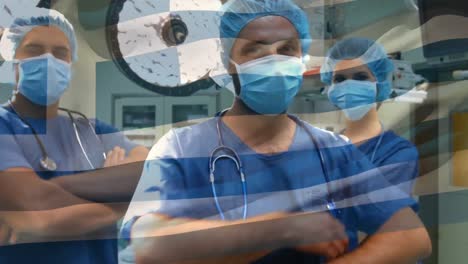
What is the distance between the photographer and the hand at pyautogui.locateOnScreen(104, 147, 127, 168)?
1344 mm

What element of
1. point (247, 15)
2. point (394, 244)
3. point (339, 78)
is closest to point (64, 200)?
point (247, 15)

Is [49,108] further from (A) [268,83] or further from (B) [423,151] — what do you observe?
(B) [423,151]

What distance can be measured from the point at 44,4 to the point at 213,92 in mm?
499

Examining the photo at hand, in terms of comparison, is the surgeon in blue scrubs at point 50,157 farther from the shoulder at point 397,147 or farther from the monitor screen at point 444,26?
the monitor screen at point 444,26

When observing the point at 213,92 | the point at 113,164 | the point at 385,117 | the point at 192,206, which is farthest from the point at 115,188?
the point at 385,117

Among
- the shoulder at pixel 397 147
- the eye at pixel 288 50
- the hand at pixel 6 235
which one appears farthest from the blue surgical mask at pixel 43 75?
the shoulder at pixel 397 147

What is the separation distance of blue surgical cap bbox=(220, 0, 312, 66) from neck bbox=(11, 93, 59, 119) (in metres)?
0.48

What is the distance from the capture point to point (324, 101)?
4.70 feet

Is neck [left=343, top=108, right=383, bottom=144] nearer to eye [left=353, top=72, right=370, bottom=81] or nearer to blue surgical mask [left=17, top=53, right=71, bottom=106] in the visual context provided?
eye [left=353, top=72, right=370, bottom=81]

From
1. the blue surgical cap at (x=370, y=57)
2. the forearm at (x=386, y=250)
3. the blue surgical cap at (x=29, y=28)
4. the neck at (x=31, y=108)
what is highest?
the blue surgical cap at (x=29, y=28)

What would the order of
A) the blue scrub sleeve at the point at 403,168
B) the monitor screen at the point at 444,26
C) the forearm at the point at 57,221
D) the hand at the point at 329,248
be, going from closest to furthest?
the forearm at the point at 57,221 → the hand at the point at 329,248 → the blue scrub sleeve at the point at 403,168 → the monitor screen at the point at 444,26

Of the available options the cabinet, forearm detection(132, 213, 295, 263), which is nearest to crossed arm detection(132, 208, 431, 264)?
forearm detection(132, 213, 295, 263)

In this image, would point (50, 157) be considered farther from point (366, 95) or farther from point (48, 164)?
point (366, 95)

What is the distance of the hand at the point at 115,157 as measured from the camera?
1.34m
